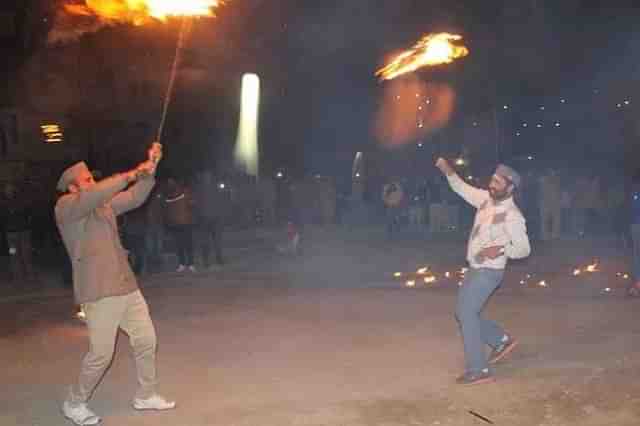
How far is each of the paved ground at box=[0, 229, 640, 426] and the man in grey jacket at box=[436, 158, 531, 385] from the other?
27cm

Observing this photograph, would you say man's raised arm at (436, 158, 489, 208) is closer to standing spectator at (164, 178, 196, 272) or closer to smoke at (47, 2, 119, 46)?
smoke at (47, 2, 119, 46)

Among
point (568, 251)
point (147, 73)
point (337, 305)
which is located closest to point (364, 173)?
point (147, 73)

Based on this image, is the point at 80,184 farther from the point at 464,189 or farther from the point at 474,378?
the point at 474,378

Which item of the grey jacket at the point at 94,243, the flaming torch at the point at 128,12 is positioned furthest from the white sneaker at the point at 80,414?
the flaming torch at the point at 128,12

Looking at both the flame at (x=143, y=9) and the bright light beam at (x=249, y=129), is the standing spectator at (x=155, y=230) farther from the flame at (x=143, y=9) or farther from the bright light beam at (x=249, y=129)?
the bright light beam at (x=249, y=129)

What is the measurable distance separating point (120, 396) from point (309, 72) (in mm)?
23494

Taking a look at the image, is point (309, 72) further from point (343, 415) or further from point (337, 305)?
point (343, 415)

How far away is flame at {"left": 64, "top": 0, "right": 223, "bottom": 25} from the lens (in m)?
9.62

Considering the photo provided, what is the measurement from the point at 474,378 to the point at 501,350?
701mm

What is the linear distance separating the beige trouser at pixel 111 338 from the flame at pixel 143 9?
473cm

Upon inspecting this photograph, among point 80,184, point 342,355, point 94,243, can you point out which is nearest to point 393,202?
point 342,355

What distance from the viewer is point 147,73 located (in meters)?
27.1

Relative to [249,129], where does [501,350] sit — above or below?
below

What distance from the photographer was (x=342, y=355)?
780 cm
